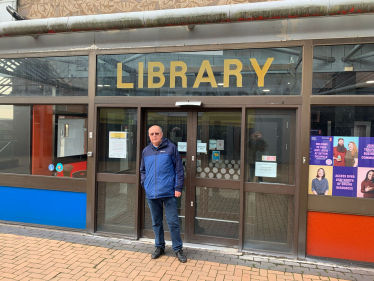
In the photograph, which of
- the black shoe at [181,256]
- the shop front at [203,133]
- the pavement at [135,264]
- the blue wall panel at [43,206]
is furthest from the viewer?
the blue wall panel at [43,206]

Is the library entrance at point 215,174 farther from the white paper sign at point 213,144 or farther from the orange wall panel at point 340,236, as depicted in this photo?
the orange wall panel at point 340,236

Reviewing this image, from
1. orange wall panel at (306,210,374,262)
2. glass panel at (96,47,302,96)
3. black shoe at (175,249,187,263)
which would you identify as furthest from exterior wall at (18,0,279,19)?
black shoe at (175,249,187,263)

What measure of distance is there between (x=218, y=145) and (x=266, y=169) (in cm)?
82

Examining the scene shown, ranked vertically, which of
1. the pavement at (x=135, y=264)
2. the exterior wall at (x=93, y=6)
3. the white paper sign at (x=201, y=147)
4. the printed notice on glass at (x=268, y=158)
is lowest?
the pavement at (x=135, y=264)

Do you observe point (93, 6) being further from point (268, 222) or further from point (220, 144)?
point (268, 222)

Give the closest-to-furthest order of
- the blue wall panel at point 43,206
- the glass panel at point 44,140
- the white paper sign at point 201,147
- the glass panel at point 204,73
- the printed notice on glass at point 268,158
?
the glass panel at point 204,73 → the printed notice on glass at point 268,158 → the white paper sign at point 201,147 → the blue wall panel at point 43,206 → the glass panel at point 44,140

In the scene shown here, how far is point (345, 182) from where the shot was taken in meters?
3.89

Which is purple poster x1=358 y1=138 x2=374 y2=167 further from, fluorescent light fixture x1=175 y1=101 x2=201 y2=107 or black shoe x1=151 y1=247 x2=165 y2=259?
black shoe x1=151 y1=247 x2=165 y2=259

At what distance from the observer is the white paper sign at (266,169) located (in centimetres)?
417

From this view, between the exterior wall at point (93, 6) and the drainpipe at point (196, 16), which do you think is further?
the exterior wall at point (93, 6)

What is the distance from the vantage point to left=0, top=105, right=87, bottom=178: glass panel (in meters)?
4.96

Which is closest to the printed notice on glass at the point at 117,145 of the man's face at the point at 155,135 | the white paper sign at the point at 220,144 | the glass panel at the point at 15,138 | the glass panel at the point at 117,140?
the glass panel at the point at 117,140

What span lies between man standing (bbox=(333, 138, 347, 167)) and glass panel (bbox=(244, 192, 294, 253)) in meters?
0.83

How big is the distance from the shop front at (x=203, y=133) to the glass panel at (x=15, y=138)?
22mm
